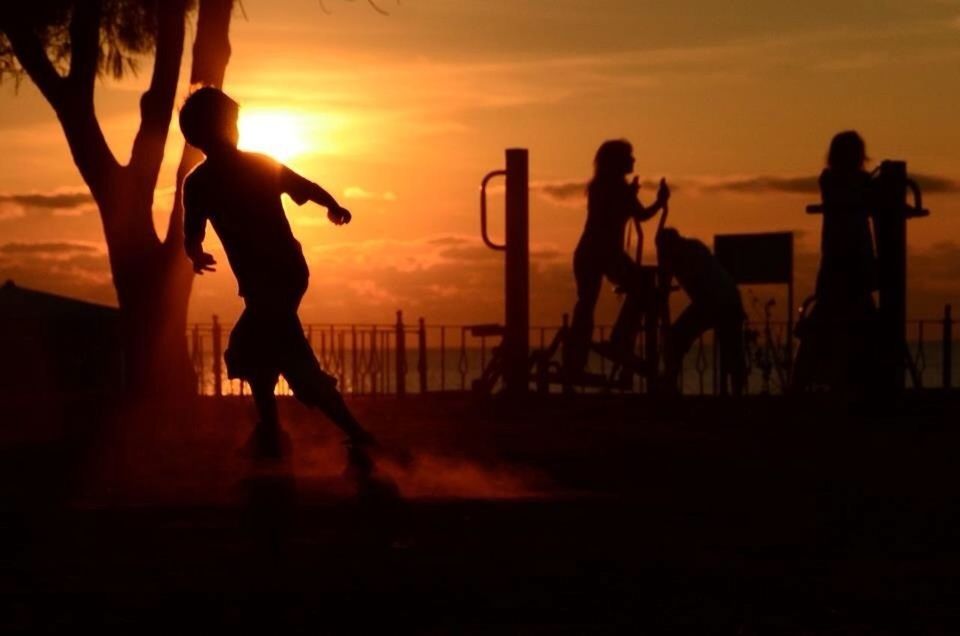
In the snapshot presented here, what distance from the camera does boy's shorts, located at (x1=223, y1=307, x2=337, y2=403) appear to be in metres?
9.16

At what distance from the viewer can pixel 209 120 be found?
8961 mm

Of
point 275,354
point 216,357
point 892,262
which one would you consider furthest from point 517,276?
point 216,357

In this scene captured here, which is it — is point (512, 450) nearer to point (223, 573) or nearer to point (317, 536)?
point (317, 536)

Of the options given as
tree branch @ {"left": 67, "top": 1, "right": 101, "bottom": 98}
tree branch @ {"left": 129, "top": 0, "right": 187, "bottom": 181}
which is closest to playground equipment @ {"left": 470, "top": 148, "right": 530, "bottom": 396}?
tree branch @ {"left": 129, "top": 0, "right": 187, "bottom": 181}

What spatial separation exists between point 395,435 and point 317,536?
592cm

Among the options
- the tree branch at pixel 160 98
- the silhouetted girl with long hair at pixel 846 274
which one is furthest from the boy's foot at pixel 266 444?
the tree branch at pixel 160 98

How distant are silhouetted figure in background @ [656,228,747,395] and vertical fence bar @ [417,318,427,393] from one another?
8.52 m

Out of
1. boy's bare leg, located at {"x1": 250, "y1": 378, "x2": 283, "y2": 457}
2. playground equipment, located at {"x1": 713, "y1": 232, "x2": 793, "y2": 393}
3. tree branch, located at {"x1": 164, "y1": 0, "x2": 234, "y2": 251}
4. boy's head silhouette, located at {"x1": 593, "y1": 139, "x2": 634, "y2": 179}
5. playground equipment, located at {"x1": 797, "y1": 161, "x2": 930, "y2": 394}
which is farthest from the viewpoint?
tree branch, located at {"x1": 164, "y1": 0, "x2": 234, "y2": 251}

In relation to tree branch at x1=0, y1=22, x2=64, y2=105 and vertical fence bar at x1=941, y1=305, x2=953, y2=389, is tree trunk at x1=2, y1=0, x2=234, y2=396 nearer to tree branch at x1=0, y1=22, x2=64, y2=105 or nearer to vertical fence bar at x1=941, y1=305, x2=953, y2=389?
tree branch at x1=0, y1=22, x2=64, y2=105

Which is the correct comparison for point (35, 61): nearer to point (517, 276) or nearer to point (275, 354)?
point (517, 276)

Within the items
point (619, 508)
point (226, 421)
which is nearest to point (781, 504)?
point (619, 508)

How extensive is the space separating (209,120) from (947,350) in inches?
613

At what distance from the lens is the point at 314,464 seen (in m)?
10.1

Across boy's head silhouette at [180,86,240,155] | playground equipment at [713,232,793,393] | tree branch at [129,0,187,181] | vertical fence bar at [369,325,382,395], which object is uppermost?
→ tree branch at [129,0,187,181]
